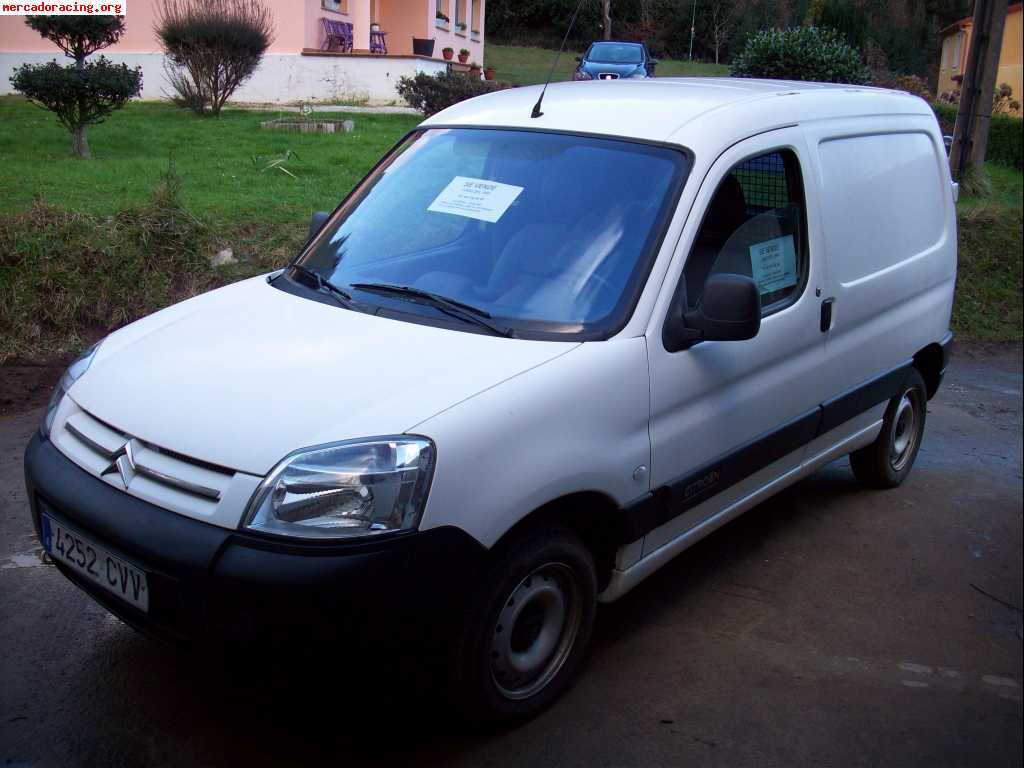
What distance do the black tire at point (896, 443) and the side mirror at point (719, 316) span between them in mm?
2020

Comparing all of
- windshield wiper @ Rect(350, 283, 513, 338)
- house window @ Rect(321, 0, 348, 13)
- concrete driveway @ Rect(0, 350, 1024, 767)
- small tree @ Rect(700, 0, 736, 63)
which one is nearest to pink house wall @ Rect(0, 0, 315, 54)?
house window @ Rect(321, 0, 348, 13)

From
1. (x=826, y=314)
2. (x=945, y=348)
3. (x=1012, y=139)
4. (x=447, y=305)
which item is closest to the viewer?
(x=1012, y=139)

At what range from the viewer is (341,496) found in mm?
2584

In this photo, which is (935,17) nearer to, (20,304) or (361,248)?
(361,248)

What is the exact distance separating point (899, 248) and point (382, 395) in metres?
2.85

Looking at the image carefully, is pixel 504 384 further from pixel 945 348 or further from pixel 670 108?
pixel 945 348

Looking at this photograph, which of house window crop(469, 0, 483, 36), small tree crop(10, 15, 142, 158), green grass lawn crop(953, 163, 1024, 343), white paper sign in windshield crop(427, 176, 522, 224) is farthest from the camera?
house window crop(469, 0, 483, 36)

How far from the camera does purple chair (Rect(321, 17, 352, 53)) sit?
19031 millimetres

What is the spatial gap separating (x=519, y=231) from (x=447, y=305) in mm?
401

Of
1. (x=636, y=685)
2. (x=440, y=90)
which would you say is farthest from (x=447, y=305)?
(x=440, y=90)

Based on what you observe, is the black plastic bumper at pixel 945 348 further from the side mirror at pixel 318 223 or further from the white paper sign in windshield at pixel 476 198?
the side mirror at pixel 318 223

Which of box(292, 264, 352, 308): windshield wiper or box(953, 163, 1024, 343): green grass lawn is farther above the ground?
box(292, 264, 352, 308): windshield wiper

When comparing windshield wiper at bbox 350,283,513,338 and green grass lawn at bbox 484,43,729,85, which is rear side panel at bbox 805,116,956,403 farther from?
windshield wiper at bbox 350,283,513,338

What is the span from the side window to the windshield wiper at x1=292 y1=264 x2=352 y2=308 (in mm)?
1179
